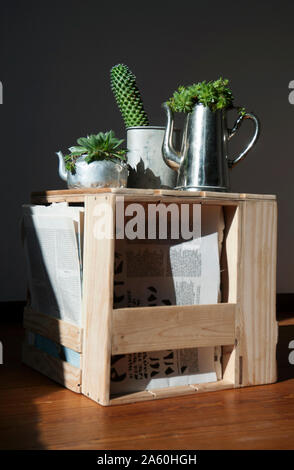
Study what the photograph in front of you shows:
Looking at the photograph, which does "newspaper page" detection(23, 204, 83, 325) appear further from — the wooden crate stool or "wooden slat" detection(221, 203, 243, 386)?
"wooden slat" detection(221, 203, 243, 386)

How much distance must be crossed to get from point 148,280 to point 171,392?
256 millimetres

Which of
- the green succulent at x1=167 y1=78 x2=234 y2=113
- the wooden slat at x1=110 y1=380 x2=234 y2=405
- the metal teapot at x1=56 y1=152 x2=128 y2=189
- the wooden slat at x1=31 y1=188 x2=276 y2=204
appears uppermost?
the green succulent at x1=167 y1=78 x2=234 y2=113

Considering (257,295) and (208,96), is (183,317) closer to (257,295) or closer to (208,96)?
(257,295)

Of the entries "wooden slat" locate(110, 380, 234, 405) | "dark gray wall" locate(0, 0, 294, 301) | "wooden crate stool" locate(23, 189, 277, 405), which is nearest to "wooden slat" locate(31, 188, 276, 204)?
"wooden crate stool" locate(23, 189, 277, 405)

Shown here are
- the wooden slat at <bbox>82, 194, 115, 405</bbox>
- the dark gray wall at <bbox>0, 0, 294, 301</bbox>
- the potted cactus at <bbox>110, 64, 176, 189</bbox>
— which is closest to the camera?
the wooden slat at <bbox>82, 194, 115, 405</bbox>

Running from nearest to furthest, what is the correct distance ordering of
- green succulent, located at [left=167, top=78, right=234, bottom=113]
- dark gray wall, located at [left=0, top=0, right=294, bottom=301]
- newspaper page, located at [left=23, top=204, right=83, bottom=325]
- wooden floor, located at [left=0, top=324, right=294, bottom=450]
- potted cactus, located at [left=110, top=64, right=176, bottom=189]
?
wooden floor, located at [left=0, top=324, right=294, bottom=450]
newspaper page, located at [left=23, top=204, right=83, bottom=325]
green succulent, located at [left=167, top=78, right=234, bottom=113]
potted cactus, located at [left=110, top=64, right=176, bottom=189]
dark gray wall, located at [left=0, top=0, right=294, bottom=301]

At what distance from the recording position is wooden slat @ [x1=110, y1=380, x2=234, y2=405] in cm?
137

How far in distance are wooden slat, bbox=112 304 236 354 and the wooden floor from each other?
0.41ft

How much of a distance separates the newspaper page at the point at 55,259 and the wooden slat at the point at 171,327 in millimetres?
137

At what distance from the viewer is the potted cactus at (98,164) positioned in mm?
1491

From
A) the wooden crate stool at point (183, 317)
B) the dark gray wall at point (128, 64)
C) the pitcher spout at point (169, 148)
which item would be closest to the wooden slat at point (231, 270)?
the wooden crate stool at point (183, 317)

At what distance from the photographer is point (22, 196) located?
2.47 metres

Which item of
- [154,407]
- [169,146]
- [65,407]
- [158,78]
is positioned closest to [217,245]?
[169,146]

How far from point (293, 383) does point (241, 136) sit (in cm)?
157
